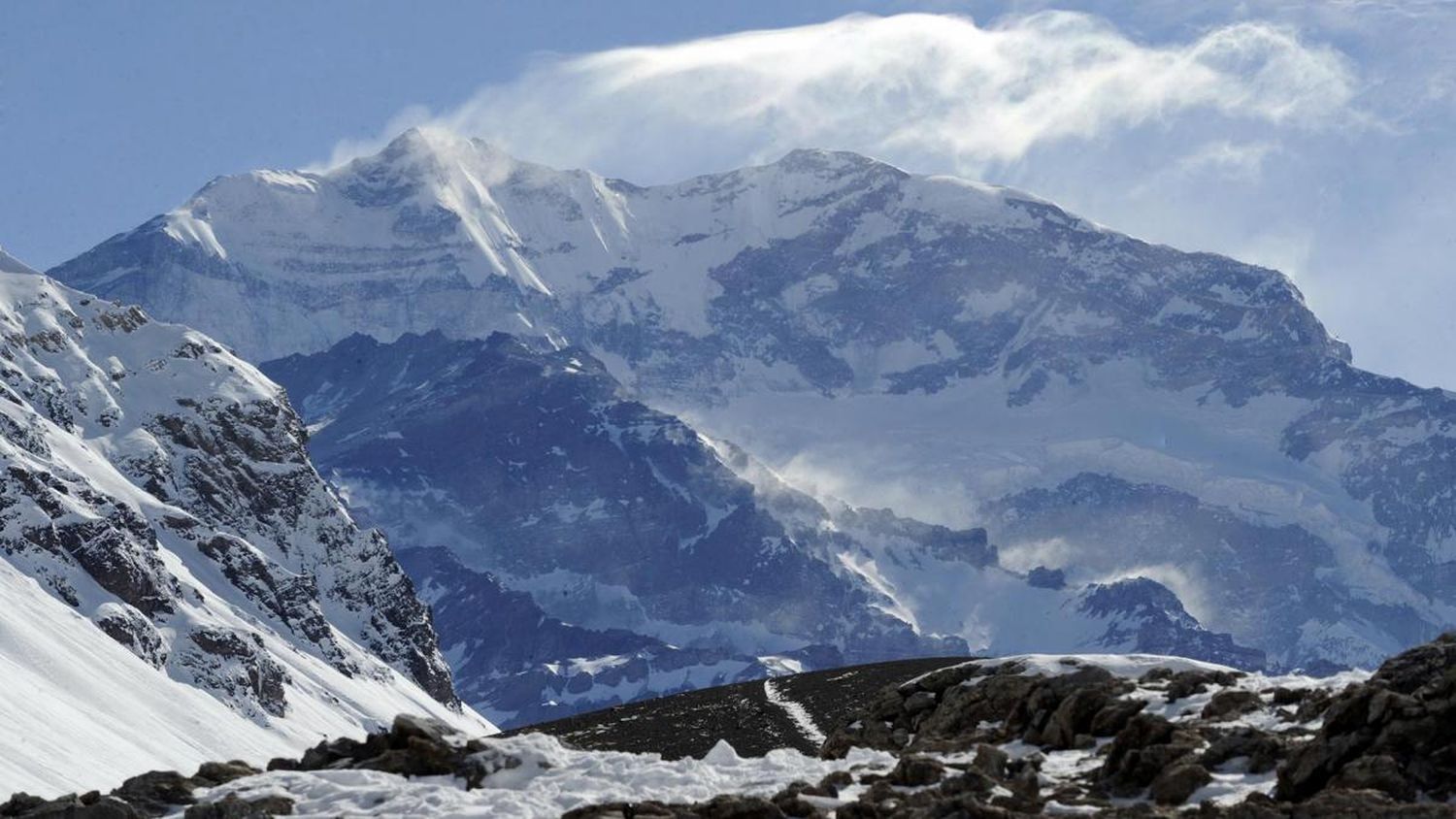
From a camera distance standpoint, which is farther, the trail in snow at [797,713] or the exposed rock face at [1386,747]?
the trail in snow at [797,713]

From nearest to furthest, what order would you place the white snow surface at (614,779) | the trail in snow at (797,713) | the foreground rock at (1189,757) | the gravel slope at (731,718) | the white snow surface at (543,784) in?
the foreground rock at (1189,757)
the white snow surface at (614,779)
the white snow surface at (543,784)
the gravel slope at (731,718)
the trail in snow at (797,713)

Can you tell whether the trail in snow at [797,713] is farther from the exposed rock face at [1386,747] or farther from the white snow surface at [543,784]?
the exposed rock face at [1386,747]

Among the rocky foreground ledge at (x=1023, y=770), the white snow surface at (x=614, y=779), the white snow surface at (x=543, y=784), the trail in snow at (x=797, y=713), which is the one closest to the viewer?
the rocky foreground ledge at (x=1023, y=770)

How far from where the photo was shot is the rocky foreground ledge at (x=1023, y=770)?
33.2 meters

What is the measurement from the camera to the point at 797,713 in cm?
6178

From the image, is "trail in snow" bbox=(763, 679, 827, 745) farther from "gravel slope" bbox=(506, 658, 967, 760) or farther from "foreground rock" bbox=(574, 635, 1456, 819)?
"foreground rock" bbox=(574, 635, 1456, 819)

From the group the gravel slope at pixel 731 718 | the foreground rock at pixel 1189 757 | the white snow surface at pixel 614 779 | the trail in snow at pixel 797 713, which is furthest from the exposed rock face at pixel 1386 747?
the trail in snow at pixel 797 713

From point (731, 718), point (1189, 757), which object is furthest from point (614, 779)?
point (731, 718)

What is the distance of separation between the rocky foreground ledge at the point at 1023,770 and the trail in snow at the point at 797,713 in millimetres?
12193

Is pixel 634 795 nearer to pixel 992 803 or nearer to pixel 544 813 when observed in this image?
pixel 544 813

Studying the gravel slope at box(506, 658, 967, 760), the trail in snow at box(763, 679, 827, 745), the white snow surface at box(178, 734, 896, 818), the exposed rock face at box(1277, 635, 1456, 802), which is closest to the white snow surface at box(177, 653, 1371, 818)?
the white snow surface at box(178, 734, 896, 818)

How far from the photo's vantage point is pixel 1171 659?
48.1 meters

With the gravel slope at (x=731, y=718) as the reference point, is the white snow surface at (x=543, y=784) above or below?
below

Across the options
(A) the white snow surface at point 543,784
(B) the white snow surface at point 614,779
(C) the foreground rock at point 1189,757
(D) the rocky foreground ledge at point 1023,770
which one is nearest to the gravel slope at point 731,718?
(C) the foreground rock at point 1189,757
